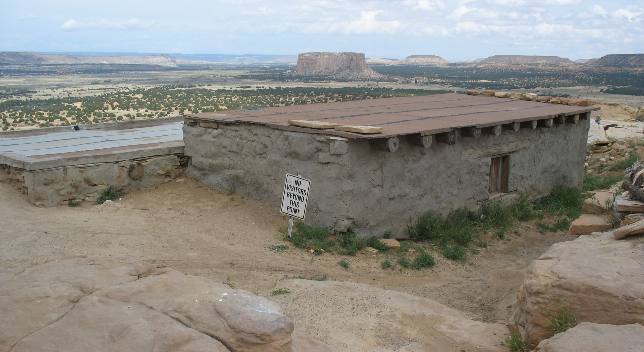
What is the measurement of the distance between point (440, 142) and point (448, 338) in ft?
15.1

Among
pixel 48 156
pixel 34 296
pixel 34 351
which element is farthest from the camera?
pixel 48 156

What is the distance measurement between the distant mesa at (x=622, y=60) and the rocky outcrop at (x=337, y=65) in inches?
2111

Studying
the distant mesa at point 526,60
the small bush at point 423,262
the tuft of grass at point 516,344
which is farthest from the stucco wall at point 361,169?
the distant mesa at point 526,60

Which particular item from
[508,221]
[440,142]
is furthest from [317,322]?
[508,221]

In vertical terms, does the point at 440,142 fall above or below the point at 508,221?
above

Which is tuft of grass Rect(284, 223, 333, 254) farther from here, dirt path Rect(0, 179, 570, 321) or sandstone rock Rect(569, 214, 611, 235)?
sandstone rock Rect(569, 214, 611, 235)

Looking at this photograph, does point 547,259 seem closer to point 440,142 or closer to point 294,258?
point 294,258

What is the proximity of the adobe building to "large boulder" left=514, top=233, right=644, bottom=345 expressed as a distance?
3.40m

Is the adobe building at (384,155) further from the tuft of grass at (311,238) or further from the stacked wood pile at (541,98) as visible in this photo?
the stacked wood pile at (541,98)

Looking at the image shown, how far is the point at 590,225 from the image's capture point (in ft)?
27.1

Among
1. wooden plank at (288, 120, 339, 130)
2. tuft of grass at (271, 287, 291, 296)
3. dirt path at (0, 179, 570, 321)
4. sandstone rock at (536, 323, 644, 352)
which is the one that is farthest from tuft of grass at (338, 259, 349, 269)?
→ sandstone rock at (536, 323, 644, 352)

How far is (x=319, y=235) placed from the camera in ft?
29.2

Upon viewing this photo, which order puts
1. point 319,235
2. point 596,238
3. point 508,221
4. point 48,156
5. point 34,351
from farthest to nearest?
point 508,221, point 48,156, point 319,235, point 596,238, point 34,351

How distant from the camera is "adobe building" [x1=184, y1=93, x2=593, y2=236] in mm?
8875
